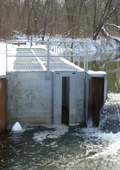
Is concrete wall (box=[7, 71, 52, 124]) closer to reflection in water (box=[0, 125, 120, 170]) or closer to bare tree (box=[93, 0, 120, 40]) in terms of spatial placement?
reflection in water (box=[0, 125, 120, 170])

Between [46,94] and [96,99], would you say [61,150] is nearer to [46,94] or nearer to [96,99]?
[46,94]

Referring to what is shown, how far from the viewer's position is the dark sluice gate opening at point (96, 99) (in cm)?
846

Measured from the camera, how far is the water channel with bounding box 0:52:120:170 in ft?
20.4

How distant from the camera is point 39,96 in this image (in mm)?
8523

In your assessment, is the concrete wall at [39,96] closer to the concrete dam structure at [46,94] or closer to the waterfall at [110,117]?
A: the concrete dam structure at [46,94]

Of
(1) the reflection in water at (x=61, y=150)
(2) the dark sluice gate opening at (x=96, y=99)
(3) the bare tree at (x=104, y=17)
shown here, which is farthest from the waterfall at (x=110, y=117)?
(3) the bare tree at (x=104, y=17)

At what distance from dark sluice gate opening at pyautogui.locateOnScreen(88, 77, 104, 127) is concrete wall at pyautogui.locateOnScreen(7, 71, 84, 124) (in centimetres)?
37

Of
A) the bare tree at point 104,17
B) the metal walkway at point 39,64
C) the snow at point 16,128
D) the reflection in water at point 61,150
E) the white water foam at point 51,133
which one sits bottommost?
the reflection in water at point 61,150

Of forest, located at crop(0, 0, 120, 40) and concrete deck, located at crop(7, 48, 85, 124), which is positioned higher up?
forest, located at crop(0, 0, 120, 40)

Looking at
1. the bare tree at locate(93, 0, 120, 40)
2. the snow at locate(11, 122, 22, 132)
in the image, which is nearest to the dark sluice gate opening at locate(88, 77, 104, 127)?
the snow at locate(11, 122, 22, 132)

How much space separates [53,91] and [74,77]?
0.81 meters

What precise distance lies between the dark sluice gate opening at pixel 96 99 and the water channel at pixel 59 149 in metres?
0.46

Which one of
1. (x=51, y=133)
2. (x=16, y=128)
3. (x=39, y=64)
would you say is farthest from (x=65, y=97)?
(x=16, y=128)

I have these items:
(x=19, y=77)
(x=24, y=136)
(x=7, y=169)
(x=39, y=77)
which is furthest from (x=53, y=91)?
(x=7, y=169)
